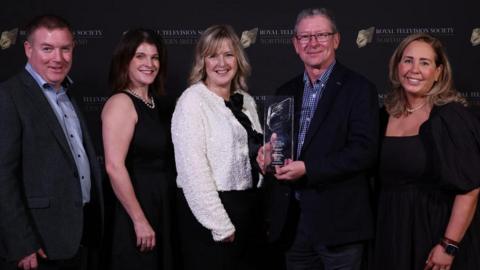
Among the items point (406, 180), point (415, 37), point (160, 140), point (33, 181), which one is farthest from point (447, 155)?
point (33, 181)

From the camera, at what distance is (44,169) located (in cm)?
245

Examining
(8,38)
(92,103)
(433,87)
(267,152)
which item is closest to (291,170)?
(267,152)

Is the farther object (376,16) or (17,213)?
(376,16)

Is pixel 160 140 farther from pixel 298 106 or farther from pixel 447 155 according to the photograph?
pixel 447 155

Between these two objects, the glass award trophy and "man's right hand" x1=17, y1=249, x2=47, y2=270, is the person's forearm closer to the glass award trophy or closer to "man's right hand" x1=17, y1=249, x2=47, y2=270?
the glass award trophy

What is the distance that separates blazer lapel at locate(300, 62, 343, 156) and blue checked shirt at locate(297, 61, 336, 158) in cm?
5

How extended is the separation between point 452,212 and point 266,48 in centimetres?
185

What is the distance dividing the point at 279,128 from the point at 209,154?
0.36 metres

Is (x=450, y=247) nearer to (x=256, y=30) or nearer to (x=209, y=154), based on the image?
(x=209, y=154)

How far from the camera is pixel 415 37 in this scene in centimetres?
271

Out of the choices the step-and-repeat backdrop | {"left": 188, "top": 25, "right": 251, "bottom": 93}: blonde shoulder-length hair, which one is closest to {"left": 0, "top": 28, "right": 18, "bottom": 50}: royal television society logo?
the step-and-repeat backdrop

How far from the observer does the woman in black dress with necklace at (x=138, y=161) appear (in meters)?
2.80

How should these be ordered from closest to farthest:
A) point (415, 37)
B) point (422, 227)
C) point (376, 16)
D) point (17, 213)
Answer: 1. point (17, 213)
2. point (422, 227)
3. point (415, 37)
4. point (376, 16)

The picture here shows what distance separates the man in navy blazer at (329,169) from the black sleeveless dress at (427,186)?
0.40 ft
